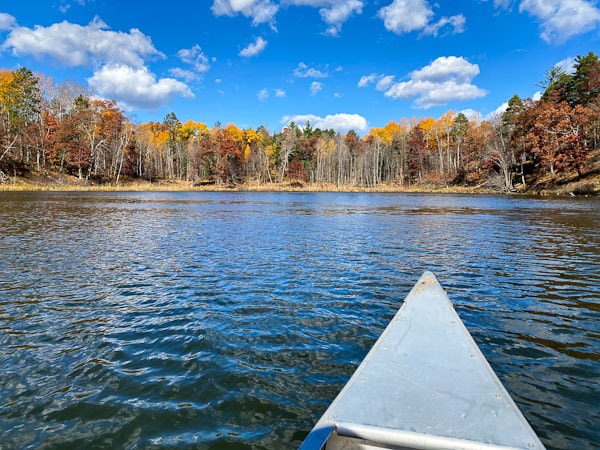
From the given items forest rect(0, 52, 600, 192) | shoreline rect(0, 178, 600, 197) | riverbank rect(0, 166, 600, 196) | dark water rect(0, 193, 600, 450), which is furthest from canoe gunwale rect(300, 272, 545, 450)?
forest rect(0, 52, 600, 192)

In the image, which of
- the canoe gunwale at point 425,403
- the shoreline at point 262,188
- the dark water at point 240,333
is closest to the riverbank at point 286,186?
the shoreline at point 262,188

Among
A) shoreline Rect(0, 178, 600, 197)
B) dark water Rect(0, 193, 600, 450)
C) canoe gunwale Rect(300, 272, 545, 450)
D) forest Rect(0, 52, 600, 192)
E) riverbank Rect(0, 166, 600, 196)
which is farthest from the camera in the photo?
forest Rect(0, 52, 600, 192)

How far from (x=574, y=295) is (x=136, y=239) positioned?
15.6 meters

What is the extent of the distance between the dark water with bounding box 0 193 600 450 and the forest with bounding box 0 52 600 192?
5282 cm

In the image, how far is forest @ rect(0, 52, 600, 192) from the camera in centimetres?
5659

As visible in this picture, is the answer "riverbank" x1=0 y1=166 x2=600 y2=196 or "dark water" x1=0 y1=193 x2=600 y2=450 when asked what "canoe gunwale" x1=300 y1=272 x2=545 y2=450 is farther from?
"riverbank" x1=0 y1=166 x2=600 y2=196

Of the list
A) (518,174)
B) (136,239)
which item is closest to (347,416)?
(136,239)

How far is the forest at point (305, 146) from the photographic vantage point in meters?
56.6

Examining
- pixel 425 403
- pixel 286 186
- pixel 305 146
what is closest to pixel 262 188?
pixel 286 186

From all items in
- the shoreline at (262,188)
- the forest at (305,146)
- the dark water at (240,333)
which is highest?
the forest at (305,146)

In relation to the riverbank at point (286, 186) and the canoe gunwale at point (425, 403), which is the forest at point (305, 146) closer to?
the riverbank at point (286, 186)

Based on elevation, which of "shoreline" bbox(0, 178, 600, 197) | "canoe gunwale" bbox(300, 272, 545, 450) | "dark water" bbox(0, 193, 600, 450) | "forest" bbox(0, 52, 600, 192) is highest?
"forest" bbox(0, 52, 600, 192)

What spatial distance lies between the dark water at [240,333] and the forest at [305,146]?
5282 cm

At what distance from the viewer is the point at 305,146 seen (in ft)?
352
